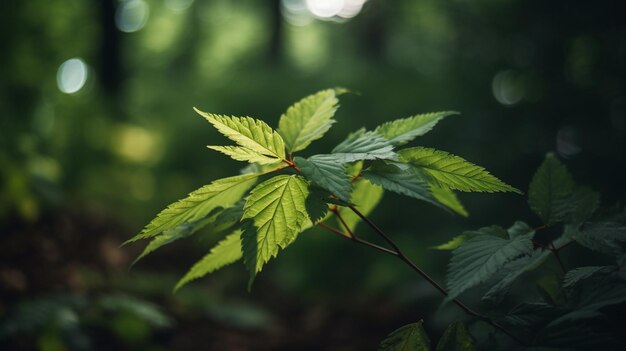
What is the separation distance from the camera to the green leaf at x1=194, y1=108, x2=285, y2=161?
0.82m

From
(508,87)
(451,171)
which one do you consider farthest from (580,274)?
(508,87)

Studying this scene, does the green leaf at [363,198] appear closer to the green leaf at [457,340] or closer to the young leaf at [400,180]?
the young leaf at [400,180]

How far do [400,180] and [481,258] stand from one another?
0.23 meters

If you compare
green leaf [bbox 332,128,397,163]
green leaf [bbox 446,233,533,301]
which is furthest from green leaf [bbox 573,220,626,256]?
green leaf [bbox 332,128,397,163]

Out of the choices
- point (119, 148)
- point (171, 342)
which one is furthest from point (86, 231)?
point (119, 148)

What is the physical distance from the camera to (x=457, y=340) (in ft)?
2.78

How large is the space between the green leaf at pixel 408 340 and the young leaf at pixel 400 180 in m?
0.30

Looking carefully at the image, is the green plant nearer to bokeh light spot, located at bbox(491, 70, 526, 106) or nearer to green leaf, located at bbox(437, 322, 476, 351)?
green leaf, located at bbox(437, 322, 476, 351)

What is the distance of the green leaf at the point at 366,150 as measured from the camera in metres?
0.78

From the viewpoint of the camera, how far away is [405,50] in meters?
12.0

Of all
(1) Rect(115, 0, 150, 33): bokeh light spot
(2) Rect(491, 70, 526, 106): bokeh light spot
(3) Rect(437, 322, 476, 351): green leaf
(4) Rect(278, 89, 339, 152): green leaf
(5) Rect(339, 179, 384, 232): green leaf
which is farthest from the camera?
(1) Rect(115, 0, 150, 33): bokeh light spot

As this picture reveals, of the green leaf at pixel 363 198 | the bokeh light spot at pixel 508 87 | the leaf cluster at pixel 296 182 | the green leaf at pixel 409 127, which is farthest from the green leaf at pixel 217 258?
the bokeh light spot at pixel 508 87

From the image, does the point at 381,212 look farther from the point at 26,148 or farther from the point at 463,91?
the point at 26,148

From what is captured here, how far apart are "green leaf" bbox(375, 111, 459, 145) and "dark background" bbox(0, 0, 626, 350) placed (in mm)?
729
